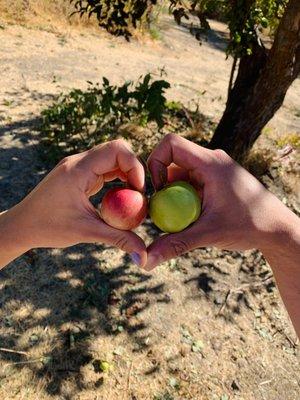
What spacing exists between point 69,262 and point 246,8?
3106 millimetres

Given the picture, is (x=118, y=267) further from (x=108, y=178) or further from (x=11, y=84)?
(x=11, y=84)

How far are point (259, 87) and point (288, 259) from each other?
3435 mm

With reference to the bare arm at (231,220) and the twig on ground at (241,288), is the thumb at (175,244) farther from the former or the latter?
the twig on ground at (241,288)

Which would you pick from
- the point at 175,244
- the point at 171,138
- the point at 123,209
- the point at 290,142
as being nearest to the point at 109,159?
the point at 123,209

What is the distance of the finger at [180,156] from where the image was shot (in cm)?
213

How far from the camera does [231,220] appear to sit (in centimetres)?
208

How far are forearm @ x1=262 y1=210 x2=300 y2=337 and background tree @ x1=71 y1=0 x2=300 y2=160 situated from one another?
2.48 metres

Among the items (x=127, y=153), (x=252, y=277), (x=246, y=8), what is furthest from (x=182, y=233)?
(x=246, y=8)

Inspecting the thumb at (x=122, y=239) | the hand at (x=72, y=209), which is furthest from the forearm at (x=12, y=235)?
the thumb at (x=122, y=239)

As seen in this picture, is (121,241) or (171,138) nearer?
(121,241)

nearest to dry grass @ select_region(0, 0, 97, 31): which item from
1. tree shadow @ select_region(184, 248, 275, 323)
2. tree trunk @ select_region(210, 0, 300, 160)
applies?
tree trunk @ select_region(210, 0, 300, 160)

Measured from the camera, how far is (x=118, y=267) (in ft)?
14.1

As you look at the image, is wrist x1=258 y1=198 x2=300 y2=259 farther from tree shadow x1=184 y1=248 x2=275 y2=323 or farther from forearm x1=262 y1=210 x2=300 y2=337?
tree shadow x1=184 y1=248 x2=275 y2=323

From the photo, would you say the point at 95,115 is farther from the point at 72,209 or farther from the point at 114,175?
the point at 72,209
